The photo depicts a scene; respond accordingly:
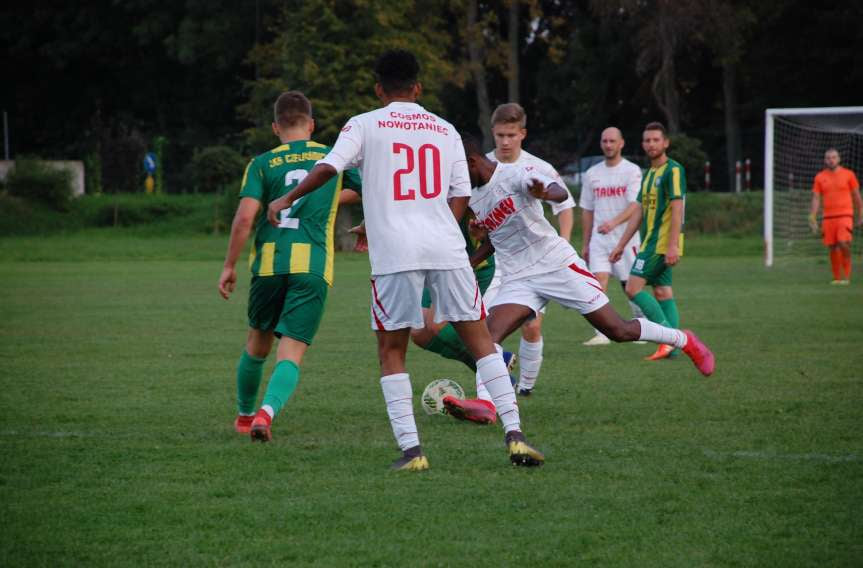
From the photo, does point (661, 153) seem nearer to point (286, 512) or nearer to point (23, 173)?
point (286, 512)

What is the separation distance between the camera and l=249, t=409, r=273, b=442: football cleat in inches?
256

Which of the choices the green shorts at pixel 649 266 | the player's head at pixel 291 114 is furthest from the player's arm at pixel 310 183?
the green shorts at pixel 649 266

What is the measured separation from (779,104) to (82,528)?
154ft

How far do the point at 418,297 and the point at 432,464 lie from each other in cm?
89

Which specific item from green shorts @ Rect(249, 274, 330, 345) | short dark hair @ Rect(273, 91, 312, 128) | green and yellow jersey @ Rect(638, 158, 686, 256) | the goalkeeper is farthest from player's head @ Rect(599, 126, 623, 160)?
the goalkeeper

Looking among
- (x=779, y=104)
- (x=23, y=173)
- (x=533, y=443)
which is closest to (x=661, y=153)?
(x=533, y=443)

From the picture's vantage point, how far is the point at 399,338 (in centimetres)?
591

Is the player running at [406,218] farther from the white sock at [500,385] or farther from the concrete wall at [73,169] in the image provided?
the concrete wall at [73,169]

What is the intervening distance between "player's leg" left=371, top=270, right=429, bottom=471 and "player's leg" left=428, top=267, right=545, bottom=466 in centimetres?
13

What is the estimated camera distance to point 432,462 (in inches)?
240

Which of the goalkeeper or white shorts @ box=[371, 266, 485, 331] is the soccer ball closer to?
white shorts @ box=[371, 266, 485, 331]

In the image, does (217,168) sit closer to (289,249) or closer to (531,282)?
(531,282)

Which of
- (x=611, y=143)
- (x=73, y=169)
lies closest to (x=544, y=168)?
(x=611, y=143)

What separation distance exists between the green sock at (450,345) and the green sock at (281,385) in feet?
4.89
